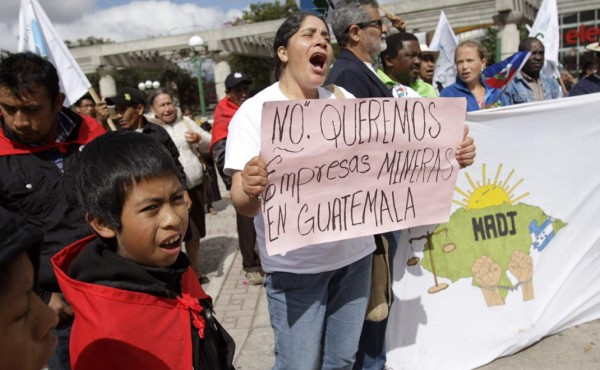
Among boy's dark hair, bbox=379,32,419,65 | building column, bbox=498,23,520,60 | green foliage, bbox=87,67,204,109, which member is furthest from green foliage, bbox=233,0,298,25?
boy's dark hair, bbox=379,32,419,65

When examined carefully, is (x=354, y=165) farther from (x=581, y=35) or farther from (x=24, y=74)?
(x=581, y=35)

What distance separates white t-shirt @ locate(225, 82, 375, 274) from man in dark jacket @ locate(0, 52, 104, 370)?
0.74 m

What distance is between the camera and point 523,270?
2.92m

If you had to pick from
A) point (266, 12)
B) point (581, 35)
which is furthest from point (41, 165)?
point (266, 12)

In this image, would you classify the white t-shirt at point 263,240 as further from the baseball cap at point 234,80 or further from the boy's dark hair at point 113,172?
the baseball cap at point 234,80

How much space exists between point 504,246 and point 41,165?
255 cm

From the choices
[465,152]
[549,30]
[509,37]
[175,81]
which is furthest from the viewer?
[175,81]

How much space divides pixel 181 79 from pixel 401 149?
4844cm

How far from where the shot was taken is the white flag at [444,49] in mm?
7176

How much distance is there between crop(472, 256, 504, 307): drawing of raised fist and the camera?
2.85 meters

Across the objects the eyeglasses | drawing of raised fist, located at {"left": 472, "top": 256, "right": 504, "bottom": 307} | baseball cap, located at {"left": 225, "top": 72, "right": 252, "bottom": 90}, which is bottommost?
drawing of raised fist, located at {"left": 472, "top": 256, "right": 504, "bottom": 307}

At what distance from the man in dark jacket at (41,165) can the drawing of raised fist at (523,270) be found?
7.89 feet

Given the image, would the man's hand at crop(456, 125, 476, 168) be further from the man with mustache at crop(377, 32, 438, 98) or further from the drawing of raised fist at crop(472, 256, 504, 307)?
the man with mustache at crop(377, 32, 438, 98)

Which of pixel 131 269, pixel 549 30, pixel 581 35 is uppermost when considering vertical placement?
pixel 581 35
